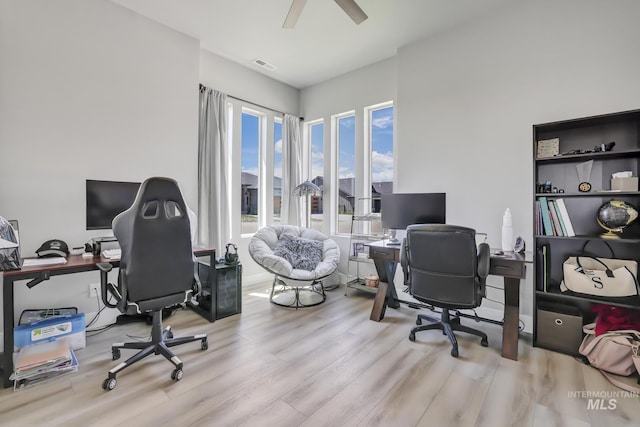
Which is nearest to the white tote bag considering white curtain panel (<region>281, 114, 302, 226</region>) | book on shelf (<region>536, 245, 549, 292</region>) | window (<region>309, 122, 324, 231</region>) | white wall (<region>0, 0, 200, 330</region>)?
book on shelf (<region>536, 245, 549, 292</region>)

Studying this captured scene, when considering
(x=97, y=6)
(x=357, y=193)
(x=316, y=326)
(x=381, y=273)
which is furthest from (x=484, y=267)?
→ (x=97, y=6)

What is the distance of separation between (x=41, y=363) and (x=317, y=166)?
384cm

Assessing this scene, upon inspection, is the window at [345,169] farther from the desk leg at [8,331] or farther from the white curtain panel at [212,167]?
the desk leg at [8,331]

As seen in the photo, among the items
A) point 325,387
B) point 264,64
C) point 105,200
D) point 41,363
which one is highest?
point 264,64

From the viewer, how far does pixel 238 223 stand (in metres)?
4.12

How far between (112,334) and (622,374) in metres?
3.97

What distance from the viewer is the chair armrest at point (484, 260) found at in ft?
7.16

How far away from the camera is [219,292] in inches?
116

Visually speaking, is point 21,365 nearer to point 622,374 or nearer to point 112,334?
point 112,334

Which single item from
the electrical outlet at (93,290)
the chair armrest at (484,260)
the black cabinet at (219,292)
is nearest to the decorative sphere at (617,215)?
the chair armrest at (484,260)

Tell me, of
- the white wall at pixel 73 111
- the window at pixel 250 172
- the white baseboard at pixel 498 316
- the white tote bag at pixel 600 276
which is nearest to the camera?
the white tote bag at pixel 600 276

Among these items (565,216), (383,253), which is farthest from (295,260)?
(565,216)

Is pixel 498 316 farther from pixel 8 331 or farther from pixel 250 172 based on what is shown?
pixel 8 331

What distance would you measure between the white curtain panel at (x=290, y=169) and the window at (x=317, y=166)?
0.27 m
